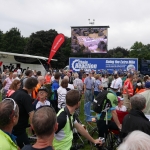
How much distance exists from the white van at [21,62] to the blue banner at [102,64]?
505 centimetres

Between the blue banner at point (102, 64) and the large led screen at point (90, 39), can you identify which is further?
the large led screen at point (90, 39)

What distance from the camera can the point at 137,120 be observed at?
3.92 m

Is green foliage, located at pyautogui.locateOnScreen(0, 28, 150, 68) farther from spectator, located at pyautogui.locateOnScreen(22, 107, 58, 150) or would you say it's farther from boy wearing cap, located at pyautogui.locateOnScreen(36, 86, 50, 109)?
spectator, located at pyautogui.locateOnScreen(22, 107, 58, 150)

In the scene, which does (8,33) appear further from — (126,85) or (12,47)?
(126,85)

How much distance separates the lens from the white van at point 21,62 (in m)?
28.7

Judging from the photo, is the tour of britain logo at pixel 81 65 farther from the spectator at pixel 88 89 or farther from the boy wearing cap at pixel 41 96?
the boy wearing cap at pixel 41 96

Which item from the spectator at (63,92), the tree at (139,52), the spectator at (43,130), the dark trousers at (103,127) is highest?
the tree at (139,52)

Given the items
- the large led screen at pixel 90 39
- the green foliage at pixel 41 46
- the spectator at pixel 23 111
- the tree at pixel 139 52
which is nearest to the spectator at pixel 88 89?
the spectator at pixel 23 111

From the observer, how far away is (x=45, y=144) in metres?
2.24

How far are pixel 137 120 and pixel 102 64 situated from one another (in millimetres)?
26941

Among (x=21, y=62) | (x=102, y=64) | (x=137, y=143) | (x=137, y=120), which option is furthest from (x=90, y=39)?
(x=137, y=143)

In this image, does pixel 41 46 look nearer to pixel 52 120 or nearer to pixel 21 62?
pixel 21 62

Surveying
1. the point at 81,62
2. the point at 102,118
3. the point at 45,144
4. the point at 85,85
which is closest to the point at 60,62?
the point at 81,62

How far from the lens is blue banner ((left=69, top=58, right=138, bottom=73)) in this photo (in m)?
30.5
